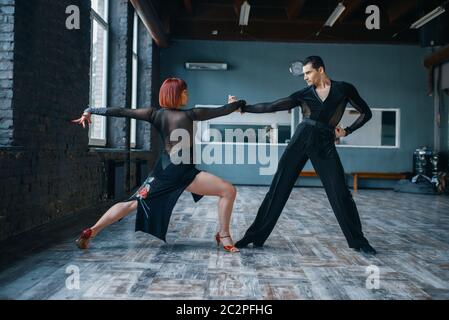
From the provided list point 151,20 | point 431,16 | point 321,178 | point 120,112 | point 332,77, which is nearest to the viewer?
point 120,112

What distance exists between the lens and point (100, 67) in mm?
7453

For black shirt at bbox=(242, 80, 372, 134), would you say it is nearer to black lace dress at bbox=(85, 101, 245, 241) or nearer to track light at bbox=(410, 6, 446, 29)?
black lace dress at bbox=(85, 101, 245, 241)

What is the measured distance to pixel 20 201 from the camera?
A: 150 inches

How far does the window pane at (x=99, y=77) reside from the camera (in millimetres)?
7094

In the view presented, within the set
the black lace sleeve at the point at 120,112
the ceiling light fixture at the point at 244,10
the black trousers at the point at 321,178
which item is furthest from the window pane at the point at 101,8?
the black trousers at the point at 321,178

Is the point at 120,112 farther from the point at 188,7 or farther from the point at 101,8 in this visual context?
the point at 188,7

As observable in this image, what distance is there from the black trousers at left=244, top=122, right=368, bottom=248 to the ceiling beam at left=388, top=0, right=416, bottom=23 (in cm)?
719

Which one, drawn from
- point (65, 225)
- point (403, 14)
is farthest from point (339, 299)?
point (403, 14)

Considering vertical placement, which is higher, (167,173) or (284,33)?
(284,33)

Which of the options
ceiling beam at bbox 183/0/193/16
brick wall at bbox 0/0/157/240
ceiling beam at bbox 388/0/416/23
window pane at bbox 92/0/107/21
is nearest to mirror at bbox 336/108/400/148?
ceiling beam at bbox 388/0/416/23

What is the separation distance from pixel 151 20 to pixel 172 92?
5722 mm

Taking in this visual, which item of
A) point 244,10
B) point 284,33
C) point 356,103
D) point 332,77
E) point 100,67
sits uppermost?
point 284,33

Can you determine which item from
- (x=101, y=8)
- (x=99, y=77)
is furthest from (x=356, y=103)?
(x=101, y=8)
